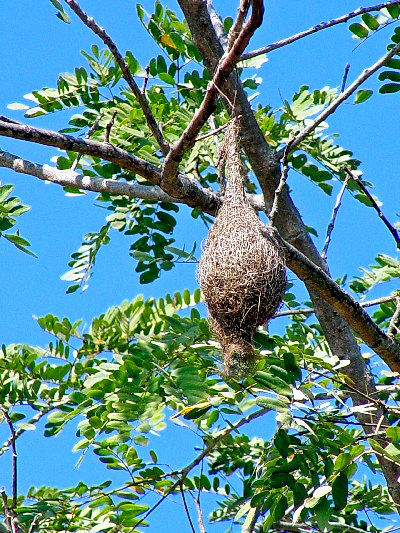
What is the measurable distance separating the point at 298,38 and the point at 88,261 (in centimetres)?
161

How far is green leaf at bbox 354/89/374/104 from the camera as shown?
351 centimetres

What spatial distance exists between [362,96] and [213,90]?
1.21 metres

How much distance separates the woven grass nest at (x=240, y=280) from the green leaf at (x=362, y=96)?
2.52ft

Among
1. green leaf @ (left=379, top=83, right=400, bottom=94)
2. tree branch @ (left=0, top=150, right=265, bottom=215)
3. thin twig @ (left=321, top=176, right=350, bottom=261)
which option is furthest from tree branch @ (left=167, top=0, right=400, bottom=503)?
green leaf @ (left=379, top=83, right=400, bottom=94)

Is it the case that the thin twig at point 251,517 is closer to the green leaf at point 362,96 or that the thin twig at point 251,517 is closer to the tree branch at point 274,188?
the tree branch at point 274,188

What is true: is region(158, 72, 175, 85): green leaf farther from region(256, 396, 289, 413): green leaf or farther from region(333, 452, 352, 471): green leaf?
region(333, 452, 352, 471): green leaf

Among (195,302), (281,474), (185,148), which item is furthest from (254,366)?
(195,302)

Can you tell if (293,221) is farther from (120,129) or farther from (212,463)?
(212,463)

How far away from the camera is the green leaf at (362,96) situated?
3.51m

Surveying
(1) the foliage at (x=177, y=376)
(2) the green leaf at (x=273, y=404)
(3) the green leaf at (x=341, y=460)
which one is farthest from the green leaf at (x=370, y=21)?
(3) the green leaf at (x=341, y=460)

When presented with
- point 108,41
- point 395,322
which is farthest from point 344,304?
point 108,41

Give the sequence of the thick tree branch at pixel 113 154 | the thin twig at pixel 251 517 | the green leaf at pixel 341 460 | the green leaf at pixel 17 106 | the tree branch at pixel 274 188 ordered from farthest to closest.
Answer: the green leaf at pixel 17 106
the tree branch at pixel 274 188
the thin twig at pixel 251 517
the thick tree branch at pixel 113 154
the green leaf at pixel 341 460

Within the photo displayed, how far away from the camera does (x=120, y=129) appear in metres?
3.58

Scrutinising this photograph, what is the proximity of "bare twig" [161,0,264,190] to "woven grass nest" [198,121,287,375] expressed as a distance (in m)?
0.30
